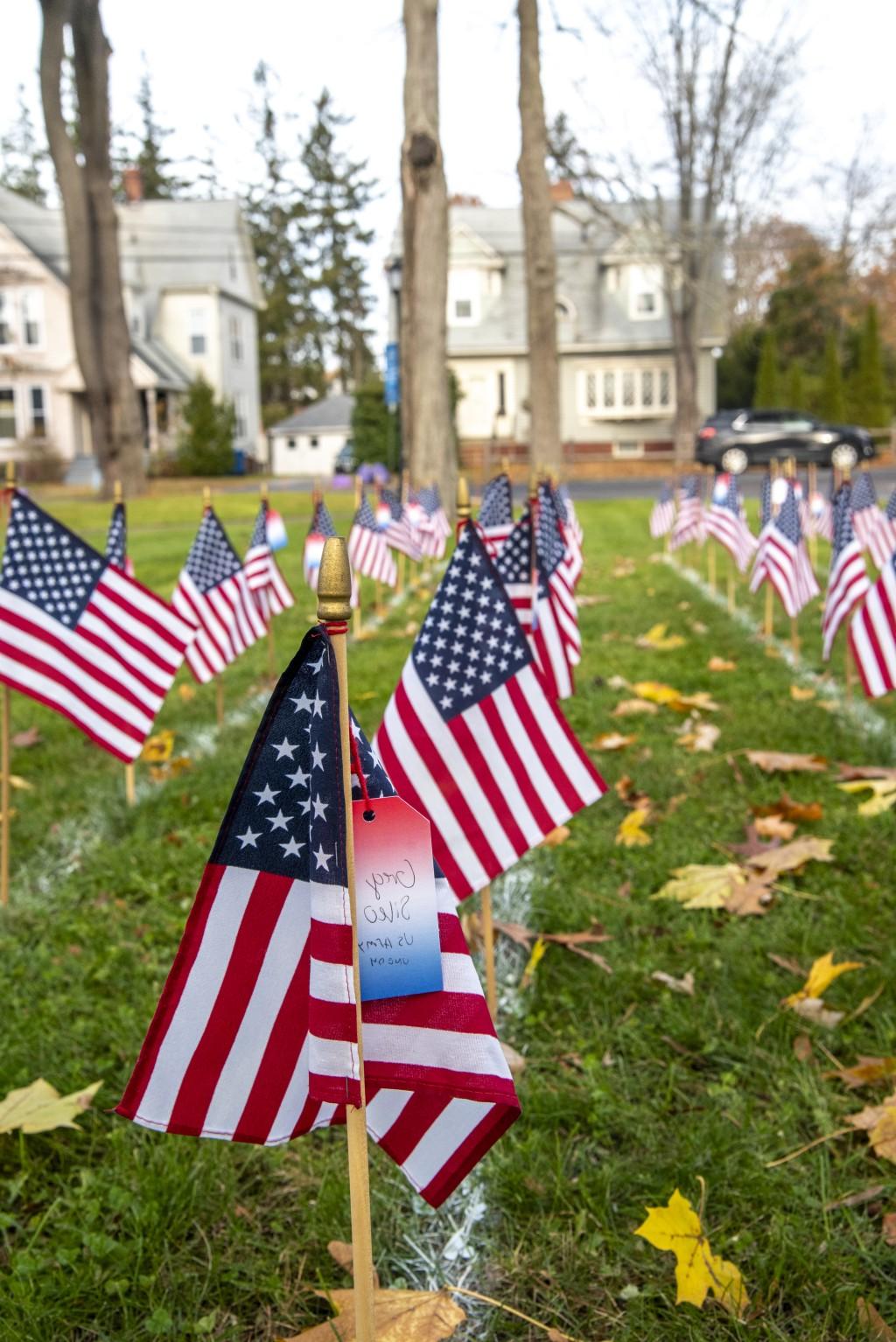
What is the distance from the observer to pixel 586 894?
13.9 ft

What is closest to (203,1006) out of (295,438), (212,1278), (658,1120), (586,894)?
(212,1278)

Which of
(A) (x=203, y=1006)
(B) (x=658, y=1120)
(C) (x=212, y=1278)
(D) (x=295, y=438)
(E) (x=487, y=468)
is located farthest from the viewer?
(D) (x=295, y=438)

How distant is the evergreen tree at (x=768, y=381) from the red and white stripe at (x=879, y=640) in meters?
37.2

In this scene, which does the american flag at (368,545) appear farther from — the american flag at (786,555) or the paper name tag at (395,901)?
the paper name tag at (395,901)

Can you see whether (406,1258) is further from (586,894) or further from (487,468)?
(487,468)

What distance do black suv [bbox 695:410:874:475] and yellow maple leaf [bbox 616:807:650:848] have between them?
30.6 m

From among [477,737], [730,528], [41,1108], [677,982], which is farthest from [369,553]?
[41,1108]

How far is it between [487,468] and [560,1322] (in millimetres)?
36080

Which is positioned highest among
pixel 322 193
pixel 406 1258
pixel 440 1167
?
pixel 322 193

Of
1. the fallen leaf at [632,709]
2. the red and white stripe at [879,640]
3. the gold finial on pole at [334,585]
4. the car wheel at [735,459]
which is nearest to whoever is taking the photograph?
the gold finial on pole at [334,585]

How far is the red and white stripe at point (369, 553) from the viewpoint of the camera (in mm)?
10617

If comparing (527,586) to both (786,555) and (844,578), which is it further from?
(786,555)

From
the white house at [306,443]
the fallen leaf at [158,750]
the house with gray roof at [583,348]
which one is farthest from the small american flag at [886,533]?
the white house at [306,443]

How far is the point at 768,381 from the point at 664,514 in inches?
1054
